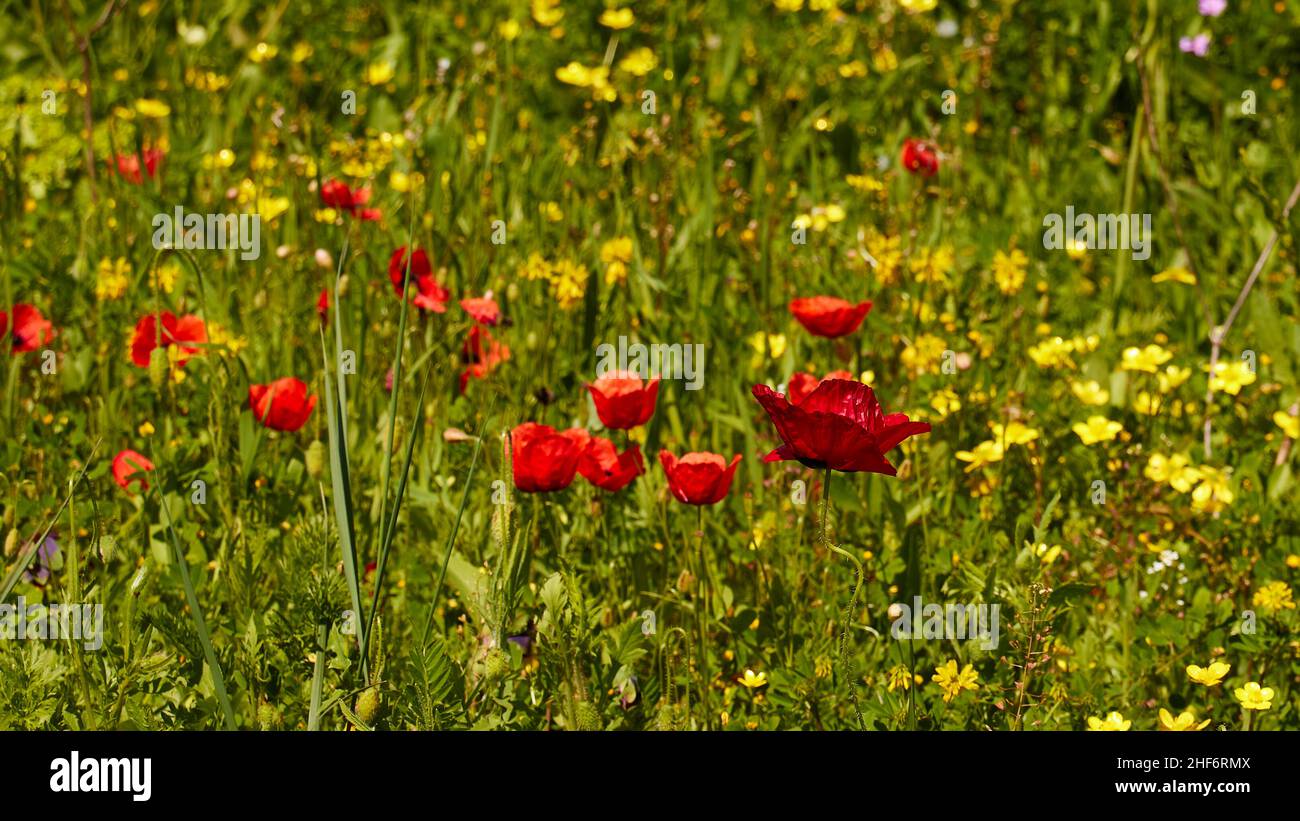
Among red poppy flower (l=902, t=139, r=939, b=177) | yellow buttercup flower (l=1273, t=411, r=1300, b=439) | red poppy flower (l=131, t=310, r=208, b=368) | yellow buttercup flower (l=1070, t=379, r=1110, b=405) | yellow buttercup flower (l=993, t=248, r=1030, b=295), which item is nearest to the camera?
red poppy flower (l=131, t=310, r=208, b=368)

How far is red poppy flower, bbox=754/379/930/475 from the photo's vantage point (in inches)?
59.4

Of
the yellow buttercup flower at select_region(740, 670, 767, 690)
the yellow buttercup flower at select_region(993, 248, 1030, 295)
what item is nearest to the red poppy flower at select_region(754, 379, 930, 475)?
the yellow buttercup flower at select_region(740, 670, 767, 690)

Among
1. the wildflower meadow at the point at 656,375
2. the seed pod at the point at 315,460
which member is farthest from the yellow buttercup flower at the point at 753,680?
the seed pod at the point at 315,460

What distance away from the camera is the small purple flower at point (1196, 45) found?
13.4ft

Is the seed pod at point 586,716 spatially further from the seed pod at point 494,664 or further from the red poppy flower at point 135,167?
the red poppy flower at point 135,167

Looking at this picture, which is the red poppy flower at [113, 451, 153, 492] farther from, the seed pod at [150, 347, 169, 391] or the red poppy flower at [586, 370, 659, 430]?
the red poppy flower at [586, 370, 659, 430]

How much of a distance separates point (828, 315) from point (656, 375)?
43 centimetres

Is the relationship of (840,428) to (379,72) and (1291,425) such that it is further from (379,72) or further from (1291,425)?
(379,72)

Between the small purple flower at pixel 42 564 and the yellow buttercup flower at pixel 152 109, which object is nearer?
the small purple flower at pixel 42 564

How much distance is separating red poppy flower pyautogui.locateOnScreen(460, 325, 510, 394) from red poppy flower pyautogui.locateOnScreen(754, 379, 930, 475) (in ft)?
3.29

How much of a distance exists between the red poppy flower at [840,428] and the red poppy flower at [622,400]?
0.54 m

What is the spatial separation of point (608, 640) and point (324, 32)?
132 inches

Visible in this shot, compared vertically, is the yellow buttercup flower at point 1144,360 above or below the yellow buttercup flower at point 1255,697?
above
